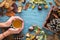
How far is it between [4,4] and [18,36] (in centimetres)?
21

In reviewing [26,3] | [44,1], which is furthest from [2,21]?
[44,1]

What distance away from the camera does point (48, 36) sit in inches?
42.4

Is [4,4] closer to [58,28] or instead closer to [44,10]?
[44,10]

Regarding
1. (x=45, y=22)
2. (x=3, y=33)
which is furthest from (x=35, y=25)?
(x=3, y=33)

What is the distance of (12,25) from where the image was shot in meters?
1.07

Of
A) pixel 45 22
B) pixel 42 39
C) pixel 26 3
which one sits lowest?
pixel 42 39

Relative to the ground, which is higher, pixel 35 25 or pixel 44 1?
pixel 44 1

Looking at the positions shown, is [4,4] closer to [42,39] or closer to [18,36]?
[18,36]

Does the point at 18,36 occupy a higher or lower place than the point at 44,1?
lower

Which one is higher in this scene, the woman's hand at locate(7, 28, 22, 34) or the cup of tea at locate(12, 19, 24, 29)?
the cup of tea at locate(12, 19, 24, 29)

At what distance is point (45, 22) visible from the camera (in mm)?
1074

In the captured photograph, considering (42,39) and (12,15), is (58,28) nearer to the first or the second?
(42,39)

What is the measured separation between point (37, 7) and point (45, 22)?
0.11 metres

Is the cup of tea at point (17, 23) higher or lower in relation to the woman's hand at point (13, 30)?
higher
